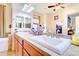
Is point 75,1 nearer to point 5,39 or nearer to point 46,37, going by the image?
point 46,37

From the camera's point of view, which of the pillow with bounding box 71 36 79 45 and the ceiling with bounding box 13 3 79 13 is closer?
the pillow with bounding box 71 36 79 45

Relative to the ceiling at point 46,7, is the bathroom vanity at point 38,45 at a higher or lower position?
lower

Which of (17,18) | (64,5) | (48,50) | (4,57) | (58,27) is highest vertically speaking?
(64,5)

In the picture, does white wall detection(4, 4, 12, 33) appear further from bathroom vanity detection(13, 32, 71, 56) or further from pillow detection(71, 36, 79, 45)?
pillow detection(71, 36, 79, 45)

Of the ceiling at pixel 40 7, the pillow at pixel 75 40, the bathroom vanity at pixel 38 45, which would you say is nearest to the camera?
the bathroom vanity at pixel 38 45

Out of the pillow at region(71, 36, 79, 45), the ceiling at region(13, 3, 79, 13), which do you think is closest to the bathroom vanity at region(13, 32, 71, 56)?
the pillow at region(71, 36, 79, 45)

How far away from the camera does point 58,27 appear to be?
4.50 ft

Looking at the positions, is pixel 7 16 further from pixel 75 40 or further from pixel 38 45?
pixel 75 40

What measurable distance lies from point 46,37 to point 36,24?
0.18 m

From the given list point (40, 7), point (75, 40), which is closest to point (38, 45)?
point (75, 40)

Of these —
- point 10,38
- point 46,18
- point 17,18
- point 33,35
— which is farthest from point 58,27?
point 10,38

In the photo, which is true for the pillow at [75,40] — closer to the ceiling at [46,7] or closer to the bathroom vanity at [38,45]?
the bathroom vanity at [38,45]

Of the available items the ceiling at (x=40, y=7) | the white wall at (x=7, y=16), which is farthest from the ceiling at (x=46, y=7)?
the white wall at (x=7, y=16)

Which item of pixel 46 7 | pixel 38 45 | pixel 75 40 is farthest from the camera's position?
pixel 46 7
